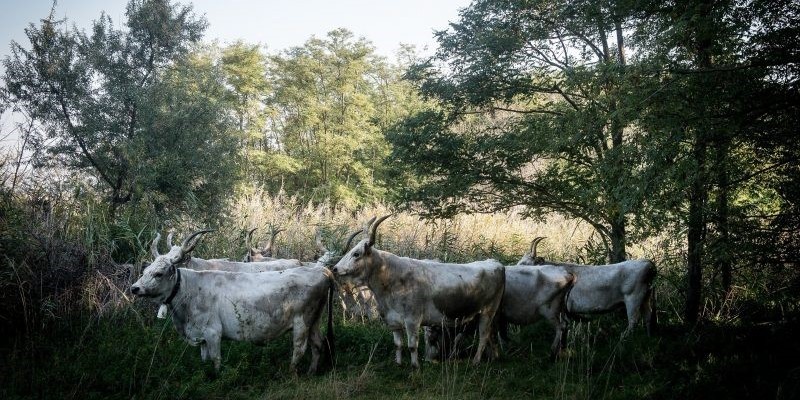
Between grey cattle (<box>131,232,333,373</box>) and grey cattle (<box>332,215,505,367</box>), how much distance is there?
571 mm

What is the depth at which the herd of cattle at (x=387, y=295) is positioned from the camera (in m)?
6.38

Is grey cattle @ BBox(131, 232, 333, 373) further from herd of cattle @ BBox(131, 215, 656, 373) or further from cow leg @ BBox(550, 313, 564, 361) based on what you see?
cow leg @ BBox(550, 313, 564, 361)

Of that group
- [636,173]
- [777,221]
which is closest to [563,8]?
[636,173]

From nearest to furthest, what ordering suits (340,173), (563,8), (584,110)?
(584,110), (563,8), (340,173)

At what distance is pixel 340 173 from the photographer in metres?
27.0

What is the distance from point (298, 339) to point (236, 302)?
2.79 ft

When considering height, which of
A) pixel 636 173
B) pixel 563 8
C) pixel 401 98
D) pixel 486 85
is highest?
pixel 401 98

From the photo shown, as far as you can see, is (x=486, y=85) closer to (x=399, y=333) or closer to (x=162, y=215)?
(x=399, y=333)

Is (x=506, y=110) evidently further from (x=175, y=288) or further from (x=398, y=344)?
(x=175, y=288)

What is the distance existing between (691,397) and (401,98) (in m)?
25.6

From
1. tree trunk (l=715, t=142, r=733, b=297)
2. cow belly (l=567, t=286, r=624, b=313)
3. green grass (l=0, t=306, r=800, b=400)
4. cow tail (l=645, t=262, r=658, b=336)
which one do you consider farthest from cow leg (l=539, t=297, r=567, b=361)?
tree trunk (l=715, t=142, r=733, b=297)

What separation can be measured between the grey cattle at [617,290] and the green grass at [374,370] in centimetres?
52

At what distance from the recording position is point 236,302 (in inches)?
250

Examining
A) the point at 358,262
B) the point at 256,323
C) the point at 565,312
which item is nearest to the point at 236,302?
the point at 256,323
